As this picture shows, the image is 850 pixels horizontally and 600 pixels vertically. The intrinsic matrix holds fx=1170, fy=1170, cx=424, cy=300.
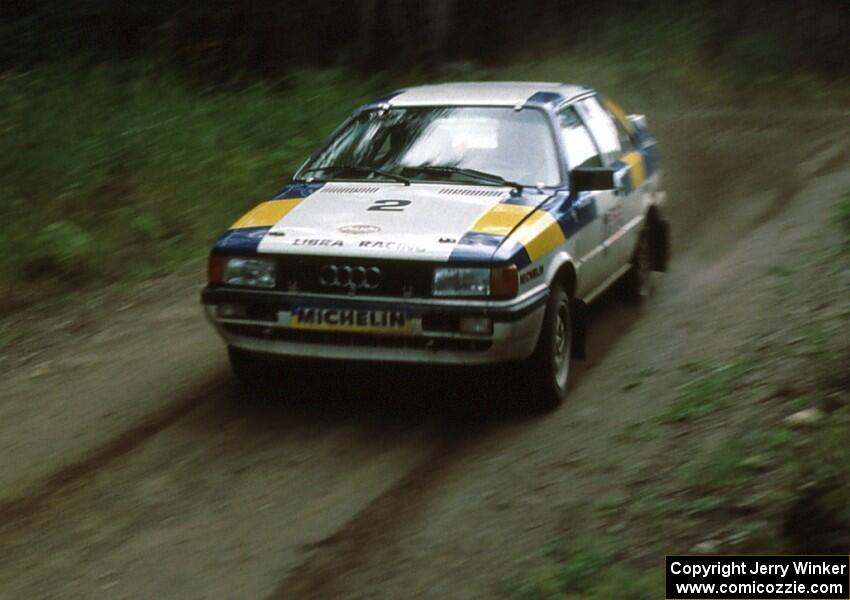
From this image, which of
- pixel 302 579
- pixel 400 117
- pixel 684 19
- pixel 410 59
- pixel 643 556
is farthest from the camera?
pixel 684 19

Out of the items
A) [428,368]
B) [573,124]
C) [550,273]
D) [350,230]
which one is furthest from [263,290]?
[573,124]

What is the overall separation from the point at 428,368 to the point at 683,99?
15.6 meters

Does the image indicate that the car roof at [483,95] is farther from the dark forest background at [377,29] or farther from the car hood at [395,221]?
the dark forest background at [377,29]

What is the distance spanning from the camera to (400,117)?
7.60 m

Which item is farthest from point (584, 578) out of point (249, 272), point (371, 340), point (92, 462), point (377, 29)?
point (377, 29)

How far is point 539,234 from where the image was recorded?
251 inches

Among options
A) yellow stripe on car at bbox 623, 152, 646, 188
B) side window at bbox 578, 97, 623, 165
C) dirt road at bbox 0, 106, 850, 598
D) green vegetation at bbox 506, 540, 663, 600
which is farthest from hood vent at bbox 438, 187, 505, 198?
green vegetation at bbox 506, 540, 663, 600

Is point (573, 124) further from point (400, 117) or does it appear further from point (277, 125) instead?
point (277, 125)

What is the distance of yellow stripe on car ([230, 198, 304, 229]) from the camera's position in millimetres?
6566

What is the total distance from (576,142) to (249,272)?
2510 millimetres

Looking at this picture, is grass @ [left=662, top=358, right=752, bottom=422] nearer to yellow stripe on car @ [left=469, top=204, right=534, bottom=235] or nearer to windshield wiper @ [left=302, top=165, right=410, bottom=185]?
yellow stripe on car @ [left=469, top=204, right=534, bottom=235]

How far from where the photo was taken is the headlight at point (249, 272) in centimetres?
624

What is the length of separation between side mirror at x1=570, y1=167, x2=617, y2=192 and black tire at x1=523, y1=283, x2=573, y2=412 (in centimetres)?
66

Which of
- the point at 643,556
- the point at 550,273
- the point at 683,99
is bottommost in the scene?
the point at 683,99
